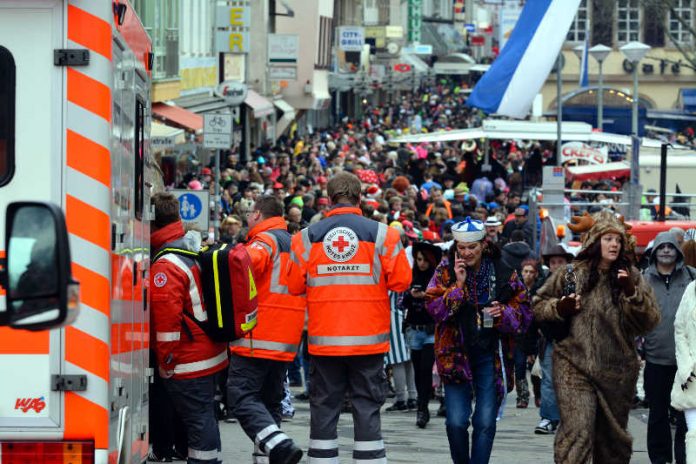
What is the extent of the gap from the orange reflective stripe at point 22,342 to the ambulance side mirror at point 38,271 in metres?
1.79

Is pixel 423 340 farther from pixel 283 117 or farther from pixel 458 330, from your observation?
pixel 283 117

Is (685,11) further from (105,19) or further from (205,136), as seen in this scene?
(105,19)

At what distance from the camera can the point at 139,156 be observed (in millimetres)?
7191

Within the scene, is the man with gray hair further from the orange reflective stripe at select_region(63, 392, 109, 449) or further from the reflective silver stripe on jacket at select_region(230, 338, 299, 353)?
the orange reflective stripe at select_region(63, 392, 109, 449)

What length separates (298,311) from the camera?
980cm

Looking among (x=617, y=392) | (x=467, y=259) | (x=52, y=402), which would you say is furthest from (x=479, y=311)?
(x=52, y=402)

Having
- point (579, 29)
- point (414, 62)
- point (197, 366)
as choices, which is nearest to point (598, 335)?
point (197, 366)

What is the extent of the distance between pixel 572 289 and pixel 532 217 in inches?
512

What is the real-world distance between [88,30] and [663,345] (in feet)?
18.3

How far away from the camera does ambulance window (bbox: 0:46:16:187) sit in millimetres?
5711

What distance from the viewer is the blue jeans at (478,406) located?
362 inches

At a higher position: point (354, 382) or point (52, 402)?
point (52, 402)

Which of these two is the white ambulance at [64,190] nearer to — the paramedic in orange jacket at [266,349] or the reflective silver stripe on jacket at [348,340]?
the reflective silver stripe on jacket at [348,340]

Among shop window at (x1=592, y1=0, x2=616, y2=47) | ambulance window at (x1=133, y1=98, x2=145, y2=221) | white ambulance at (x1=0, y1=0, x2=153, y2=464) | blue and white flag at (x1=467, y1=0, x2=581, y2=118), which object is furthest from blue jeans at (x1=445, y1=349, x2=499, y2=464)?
shop window at (x1=592, y1=0, x2=616, y2=47)
